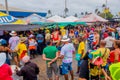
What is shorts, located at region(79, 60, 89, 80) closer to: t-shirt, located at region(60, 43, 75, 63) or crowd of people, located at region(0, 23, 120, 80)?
crowd of people, located at region(0, 23, 120, 80)

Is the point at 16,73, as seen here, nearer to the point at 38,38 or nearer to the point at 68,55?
the point at 68,55

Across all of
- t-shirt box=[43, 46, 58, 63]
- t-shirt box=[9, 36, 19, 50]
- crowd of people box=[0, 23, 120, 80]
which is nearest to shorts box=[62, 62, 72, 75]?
crowd of people box=[0, 23, 120, 80]

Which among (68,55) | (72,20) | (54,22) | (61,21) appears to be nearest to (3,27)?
(68,55)

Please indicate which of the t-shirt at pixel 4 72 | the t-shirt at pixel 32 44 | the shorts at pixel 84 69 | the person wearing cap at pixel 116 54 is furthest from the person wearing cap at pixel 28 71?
the t-shirt at pixel 32 44

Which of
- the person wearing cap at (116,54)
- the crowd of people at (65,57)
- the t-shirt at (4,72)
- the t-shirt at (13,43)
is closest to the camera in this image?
the crowd of people at (65,57)

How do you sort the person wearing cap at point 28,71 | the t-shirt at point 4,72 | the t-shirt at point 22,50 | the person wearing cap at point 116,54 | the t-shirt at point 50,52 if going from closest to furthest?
the t-shirt at point 4,72 → the person wearing cap at point 28,71 → the person wearing cap at point 116,54 → the t-shirt at point 50,52 → the t-shirt at point 22,50

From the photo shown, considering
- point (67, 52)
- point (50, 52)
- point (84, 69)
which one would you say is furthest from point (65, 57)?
point (84, 69)

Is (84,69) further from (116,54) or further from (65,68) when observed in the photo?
(65,68)

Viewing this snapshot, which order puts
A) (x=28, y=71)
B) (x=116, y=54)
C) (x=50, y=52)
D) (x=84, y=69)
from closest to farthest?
1. (x=84, y=69)
2. (x=28, y=71)
3. (x=116, y=54)
4. (x=50, y=52)

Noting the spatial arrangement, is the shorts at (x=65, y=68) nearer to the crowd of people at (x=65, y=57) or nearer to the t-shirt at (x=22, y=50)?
the crowd of people at (x=65, y=57)

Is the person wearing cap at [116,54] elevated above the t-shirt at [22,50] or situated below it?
above

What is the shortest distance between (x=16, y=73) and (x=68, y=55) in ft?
9.91

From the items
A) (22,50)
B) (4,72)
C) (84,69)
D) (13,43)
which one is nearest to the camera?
(84,69)

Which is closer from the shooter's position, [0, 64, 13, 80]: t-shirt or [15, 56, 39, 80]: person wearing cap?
[0, 64, 13, 80]: t-shirt
